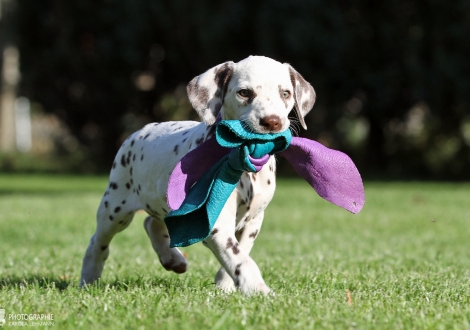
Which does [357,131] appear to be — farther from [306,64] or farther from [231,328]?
[231,328]

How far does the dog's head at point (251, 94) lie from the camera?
4.18 meters

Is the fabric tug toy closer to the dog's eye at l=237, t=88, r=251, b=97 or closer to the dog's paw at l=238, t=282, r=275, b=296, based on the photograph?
the dog's eye at l=237, t=88, r=251, b=97

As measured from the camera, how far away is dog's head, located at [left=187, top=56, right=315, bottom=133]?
13.7 ft

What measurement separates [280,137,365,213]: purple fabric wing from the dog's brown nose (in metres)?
0.39

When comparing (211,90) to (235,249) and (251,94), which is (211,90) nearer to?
(251,94)

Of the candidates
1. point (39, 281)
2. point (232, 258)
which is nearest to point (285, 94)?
point (232, 258)

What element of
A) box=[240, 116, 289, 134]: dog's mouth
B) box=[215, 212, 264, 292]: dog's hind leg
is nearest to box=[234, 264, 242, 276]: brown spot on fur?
box=[215, 212, 264, 292]: dog's hind leg

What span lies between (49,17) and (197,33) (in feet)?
17.7

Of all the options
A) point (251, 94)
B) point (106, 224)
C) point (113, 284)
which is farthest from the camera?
point (106, 224)

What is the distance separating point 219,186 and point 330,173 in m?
0.80

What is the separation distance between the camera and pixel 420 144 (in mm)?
21984

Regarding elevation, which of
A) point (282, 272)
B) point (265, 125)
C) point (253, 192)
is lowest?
point (282, 272)

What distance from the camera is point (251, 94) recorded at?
14.1 feet

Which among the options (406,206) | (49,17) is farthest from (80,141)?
(406,206)
